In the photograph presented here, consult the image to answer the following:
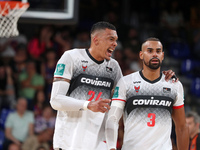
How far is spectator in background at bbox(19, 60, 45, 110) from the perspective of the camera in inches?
396

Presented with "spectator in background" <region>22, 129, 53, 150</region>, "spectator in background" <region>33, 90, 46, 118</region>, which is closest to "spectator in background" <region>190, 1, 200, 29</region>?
"spectator in background" <region>33, 90, 46, 118</region>

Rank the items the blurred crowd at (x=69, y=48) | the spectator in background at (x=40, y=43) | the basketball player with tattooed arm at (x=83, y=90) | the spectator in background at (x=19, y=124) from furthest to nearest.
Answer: the spectator in background at (x=40, y=43) < the blurred crowd at (x=69, y=48) < the spectator in background at (x=19, y=124) < the basketball player with tattooed arm at (x=83, y=90)

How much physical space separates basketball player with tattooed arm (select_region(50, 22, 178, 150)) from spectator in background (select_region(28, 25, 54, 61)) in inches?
217

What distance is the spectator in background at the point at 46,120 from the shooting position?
9461 millimetres

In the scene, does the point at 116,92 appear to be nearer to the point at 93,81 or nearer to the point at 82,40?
the point at 93,81

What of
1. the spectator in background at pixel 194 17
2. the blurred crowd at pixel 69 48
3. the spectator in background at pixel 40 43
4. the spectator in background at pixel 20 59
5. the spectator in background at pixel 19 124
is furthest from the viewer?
the spectator in background at pixel 194 17

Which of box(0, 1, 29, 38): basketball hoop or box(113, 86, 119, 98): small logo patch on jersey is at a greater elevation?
box(0, 1, 29, 38): basketball hoop

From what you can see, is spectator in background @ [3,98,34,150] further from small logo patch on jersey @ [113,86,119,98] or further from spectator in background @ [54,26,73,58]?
small logo patch on jersey @ [113,86,119,98]

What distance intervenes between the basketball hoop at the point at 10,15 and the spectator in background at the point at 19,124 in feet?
9.45

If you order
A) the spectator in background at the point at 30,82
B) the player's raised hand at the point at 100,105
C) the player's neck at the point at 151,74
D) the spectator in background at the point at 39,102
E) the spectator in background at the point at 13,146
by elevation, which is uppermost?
the player's neck at the point at 151,74

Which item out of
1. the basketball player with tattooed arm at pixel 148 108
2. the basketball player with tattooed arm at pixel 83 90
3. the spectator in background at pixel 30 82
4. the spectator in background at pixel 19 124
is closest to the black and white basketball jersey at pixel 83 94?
the basketball player with tattooed arm at pixel 83 90

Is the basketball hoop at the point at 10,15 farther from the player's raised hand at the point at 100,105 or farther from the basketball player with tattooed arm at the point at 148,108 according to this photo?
the player's raised hand at the point at 100,105

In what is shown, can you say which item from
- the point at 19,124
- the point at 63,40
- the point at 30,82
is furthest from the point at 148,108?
the point at 63,40

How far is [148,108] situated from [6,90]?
5626 mm
